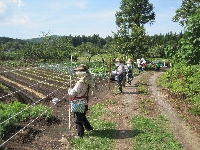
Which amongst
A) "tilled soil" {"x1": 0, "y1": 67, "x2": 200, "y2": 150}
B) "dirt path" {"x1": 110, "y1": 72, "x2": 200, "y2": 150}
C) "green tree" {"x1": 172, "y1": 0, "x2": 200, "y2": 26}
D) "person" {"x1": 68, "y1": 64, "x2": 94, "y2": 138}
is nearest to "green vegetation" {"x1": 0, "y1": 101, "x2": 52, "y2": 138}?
"tilled soil" {"x1": 0, "y1": 67, "x2": 200, "y2": 150}

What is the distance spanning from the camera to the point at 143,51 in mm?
32656

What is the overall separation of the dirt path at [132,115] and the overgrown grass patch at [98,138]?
222 millimetres

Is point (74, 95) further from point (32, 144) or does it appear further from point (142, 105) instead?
point (142, 105)

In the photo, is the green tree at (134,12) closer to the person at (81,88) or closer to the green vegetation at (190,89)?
the green vegetation at (190,89)

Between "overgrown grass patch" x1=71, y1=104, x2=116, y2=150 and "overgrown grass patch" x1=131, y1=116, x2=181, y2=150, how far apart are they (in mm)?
677

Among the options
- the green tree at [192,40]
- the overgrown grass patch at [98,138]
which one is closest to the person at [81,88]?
the overgrown grass patch at [98,138]

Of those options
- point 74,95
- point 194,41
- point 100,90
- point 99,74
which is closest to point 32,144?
point 74,95

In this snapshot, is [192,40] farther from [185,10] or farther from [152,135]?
[185,10]

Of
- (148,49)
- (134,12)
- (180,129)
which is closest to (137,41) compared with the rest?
(148,49)

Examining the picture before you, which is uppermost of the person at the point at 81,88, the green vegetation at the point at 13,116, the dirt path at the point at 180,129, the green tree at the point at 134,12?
the green tree at the point at 134,12

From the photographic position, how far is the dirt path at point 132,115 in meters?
7.19

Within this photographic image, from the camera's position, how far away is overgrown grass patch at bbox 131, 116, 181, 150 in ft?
22.7

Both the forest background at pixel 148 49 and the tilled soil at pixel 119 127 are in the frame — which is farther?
the forest background at pixel 148 49

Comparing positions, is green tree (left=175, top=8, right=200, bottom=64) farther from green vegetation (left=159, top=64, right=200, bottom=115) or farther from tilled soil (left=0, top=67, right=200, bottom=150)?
tilled soil (left=0, top=67, right=200, bottom=150)
